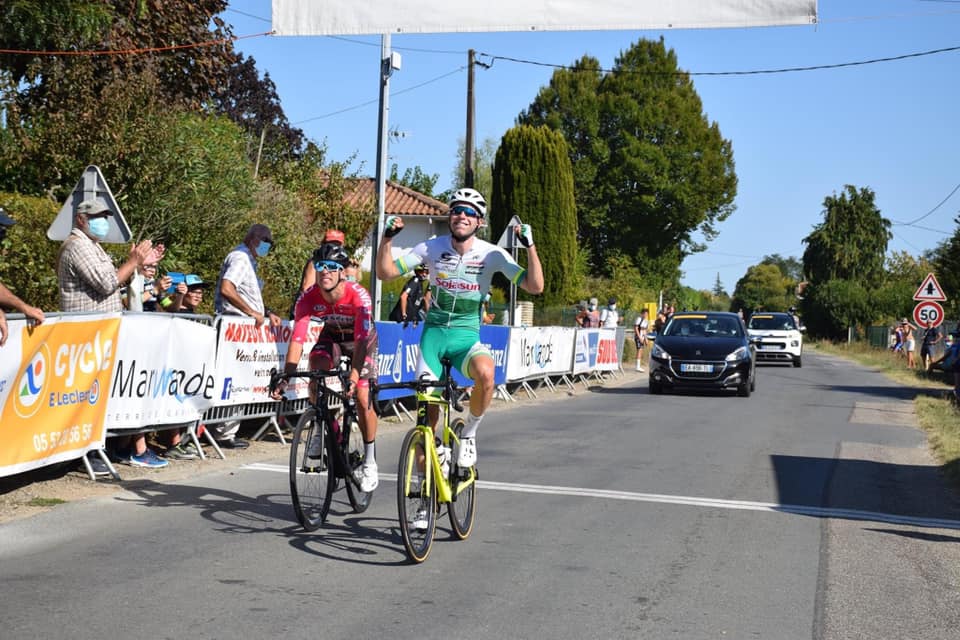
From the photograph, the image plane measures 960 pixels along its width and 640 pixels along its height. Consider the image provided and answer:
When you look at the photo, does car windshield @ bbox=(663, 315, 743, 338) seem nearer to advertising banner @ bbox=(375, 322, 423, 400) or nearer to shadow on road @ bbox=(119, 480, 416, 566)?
advertising banner @ bbox=(375, 322, 423, 400)

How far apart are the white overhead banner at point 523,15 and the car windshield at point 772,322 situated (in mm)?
25991

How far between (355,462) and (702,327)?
16779mm

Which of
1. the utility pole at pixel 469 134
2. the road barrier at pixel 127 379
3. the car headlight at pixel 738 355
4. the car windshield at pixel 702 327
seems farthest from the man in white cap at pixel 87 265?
the utility pole at pixel 469 134

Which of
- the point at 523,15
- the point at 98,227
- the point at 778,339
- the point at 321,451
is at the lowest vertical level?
the point at 321,451

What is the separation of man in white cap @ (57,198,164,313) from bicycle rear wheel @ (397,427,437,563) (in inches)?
133

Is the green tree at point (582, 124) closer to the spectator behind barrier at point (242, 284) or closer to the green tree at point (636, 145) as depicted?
A: the green tree at point (636, 145)

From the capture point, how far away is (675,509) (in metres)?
8.95

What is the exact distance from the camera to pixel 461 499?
740 centimetres

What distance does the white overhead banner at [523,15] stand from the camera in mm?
13148

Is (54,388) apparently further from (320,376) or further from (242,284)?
(242,284)

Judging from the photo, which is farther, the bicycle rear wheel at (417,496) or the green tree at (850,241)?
the green tree at (850,241)

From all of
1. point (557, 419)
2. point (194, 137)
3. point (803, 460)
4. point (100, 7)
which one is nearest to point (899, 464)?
point (803, 460)

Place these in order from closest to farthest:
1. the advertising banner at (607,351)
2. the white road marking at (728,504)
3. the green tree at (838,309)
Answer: the white road marking at (728,504) → the advertising banner at (607,351) → the green tree at (838,309)

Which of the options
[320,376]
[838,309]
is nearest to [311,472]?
[320,376]
